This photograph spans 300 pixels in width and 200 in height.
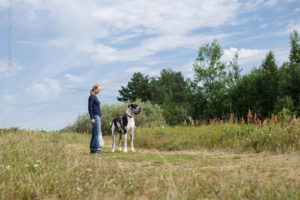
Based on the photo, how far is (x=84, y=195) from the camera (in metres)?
4.29

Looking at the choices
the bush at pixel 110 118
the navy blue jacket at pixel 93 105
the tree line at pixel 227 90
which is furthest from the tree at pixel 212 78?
the navy blue jacket at pixel 93 105

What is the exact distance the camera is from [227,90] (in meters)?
40.4

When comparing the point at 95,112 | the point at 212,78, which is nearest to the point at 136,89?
the point at 212,78

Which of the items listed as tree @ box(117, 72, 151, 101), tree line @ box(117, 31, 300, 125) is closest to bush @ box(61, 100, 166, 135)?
tree line @ box(117, 31, 300, 125)

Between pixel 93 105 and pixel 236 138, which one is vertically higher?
pixel 93 105

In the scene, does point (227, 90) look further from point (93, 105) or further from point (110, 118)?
point (93, 105)

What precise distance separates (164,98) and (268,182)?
47618mm

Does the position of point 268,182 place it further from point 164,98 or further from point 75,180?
point 164,98

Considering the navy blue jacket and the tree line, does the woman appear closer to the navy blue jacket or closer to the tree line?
the navy blue jacket

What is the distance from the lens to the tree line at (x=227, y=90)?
95.1ft

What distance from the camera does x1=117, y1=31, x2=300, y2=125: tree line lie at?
29.0 m

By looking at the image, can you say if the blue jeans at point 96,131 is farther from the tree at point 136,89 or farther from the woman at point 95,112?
the tree at point 136,89

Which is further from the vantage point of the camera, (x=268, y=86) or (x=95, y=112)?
(x=268, y=86)

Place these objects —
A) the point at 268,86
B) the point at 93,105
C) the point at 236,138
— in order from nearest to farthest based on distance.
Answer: the point at 93,105
the point at 236,138
the point at 268,86
